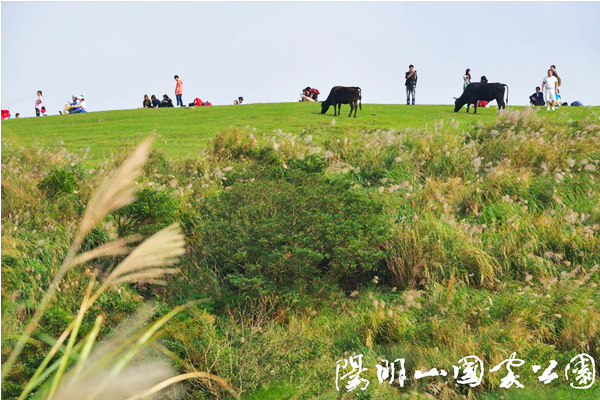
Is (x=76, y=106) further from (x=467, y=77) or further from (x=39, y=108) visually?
(x=467, y=77)

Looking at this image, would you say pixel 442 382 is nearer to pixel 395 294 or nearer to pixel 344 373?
pixel 344 373

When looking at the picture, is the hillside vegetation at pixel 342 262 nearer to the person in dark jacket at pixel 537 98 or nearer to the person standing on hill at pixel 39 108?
the person in dark jacket at pixel 537 98

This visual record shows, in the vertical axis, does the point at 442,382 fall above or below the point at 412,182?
below

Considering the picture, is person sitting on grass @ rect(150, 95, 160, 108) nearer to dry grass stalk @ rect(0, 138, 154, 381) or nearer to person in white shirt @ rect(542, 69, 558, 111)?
person in white shirt @ rect(542, 69, 558, 111)

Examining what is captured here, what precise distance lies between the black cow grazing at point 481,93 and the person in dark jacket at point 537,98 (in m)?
7.31

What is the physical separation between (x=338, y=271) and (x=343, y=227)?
62cm

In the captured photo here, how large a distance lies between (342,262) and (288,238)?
685 mm

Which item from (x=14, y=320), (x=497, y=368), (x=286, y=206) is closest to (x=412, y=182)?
(x=286, y=206)

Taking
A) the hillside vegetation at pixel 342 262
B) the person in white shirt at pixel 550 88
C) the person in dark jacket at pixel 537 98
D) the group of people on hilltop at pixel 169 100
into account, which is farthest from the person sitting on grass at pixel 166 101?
the hillside vegetation at pixel 342 262

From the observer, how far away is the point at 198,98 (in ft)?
128

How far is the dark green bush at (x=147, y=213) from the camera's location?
29.3 feet

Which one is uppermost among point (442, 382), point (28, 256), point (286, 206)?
point (286, 206)

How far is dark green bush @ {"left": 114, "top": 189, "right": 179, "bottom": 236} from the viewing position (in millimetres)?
8930

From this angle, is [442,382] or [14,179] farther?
[14,179]
